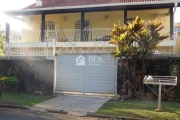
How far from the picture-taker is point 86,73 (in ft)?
32.8

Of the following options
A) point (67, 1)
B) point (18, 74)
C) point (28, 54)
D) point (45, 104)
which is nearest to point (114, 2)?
point (67, 1)

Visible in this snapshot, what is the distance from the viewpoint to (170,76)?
8.30 meters

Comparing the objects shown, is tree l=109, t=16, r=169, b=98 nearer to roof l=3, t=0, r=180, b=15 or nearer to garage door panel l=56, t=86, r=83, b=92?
garage door panel l=56, t=86, r=83, b=92

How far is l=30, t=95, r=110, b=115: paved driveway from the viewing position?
Answer: 291 inches

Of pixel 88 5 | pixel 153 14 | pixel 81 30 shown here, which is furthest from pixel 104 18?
pixel 153 14

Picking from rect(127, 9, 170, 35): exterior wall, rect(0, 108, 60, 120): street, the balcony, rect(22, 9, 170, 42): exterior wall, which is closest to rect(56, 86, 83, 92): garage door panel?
the balcony

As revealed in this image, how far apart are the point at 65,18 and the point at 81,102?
10319mm

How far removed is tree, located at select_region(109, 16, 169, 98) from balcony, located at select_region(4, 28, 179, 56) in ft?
6.41

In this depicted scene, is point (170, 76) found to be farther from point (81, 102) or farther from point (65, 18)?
point (65, 18)

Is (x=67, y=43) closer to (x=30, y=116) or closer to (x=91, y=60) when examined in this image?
(x=91, y=60)

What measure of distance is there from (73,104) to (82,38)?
6.82 m

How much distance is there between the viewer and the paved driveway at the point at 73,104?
24.3 ft

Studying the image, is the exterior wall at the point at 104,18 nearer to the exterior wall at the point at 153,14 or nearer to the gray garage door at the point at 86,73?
the exterior wall at the point at 153,14

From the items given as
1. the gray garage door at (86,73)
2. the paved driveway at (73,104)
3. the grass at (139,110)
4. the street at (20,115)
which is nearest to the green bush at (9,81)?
the gray garage door at (86,73)
